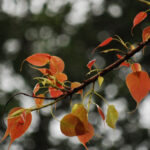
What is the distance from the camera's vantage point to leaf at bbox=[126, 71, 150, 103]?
1.13ft

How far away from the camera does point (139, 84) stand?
13.7 inches

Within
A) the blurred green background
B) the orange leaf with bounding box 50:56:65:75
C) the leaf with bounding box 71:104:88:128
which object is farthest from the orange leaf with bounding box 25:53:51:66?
the blurred green background

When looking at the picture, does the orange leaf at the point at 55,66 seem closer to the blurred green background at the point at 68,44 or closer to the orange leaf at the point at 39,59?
the orange leaf at the point at 39,59

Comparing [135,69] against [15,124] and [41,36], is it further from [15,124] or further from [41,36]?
[41,36]

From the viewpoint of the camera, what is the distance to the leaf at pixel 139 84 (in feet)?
1.13

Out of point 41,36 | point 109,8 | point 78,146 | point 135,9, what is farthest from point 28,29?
point 78,146

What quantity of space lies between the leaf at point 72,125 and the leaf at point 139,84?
8 cm

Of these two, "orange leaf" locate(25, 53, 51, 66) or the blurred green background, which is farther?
the blurred green background

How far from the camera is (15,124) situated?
1.11 ft

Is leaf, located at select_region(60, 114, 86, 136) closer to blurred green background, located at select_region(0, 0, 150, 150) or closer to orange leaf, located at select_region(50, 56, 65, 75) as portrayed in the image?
orange leaf, located at select_region(50, 56, 65, 75)

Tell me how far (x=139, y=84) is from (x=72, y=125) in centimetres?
10

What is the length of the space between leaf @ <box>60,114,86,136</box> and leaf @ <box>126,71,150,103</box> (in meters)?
0.08

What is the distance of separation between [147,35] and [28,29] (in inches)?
141

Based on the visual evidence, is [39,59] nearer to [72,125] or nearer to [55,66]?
[55,66]
